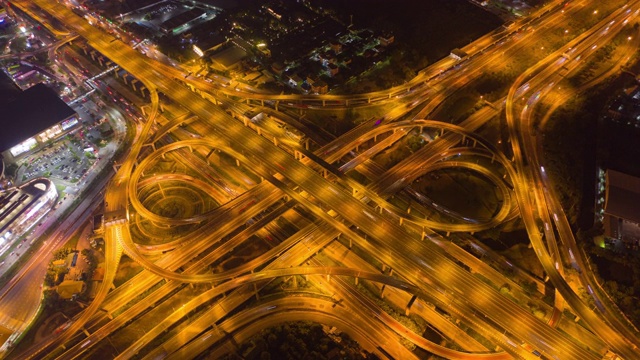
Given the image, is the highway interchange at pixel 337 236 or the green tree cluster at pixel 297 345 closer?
the green tree cluster at pixel 297 345

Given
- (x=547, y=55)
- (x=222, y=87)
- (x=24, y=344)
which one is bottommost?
(x=24, y=344)

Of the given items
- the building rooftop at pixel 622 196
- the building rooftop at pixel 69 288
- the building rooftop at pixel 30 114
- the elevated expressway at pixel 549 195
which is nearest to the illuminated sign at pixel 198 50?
the building rooftop at pixel 30 114

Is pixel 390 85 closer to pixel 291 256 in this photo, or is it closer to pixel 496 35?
pixel 496 35

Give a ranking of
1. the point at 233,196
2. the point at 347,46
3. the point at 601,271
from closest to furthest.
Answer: the point at 601,271, the point at 233,196, the point at 347,46

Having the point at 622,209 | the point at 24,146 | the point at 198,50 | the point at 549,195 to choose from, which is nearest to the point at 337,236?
the point at 549,195

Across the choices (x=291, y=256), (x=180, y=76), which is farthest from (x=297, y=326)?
(x=180, y=76)

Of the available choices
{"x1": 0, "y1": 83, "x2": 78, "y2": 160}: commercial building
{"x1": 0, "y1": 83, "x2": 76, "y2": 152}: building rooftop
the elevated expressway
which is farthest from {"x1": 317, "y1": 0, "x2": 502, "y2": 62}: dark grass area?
{"x1": 0, "y1": 83, "x2": 76, "y2": 152}: building rooftop

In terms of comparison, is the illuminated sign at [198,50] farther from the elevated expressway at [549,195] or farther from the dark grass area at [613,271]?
the dark grass area at [613,271]
